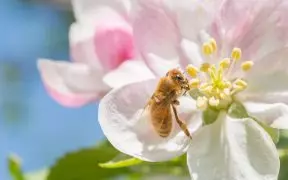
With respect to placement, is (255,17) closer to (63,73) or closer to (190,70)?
(190,70)

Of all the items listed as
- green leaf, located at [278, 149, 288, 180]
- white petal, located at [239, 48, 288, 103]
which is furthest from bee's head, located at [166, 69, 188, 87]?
green leaf, located at [278, 149, 288, 180]

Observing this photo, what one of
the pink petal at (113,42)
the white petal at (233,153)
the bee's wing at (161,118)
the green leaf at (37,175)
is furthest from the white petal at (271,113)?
the green leaf at (37,175)

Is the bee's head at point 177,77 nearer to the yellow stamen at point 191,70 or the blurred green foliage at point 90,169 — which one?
the yellow stamen at point 191,70

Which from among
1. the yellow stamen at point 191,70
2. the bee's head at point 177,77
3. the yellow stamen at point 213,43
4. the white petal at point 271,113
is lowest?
the white petal at point 271,113

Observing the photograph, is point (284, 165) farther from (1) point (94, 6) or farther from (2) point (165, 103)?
(1) point (94, 6)

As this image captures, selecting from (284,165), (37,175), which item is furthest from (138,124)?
(37,175)

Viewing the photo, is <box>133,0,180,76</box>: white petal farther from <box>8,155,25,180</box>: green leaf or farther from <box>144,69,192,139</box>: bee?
<box>8,155,25,180</box>: green leaf
